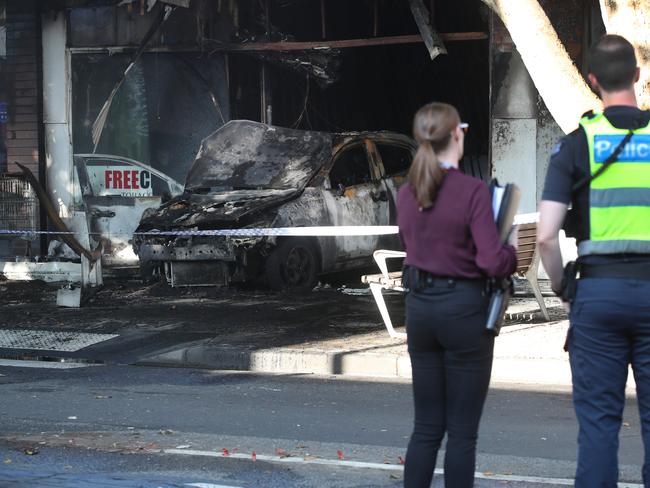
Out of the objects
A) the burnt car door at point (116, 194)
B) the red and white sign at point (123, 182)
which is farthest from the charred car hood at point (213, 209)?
the red and white sign at point (123, 182)

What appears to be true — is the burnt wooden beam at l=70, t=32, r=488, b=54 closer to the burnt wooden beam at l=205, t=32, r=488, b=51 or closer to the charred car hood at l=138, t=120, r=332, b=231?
the burnt wooden beam at l=205, t=32, r=488, b=51

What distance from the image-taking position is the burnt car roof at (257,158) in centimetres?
1377

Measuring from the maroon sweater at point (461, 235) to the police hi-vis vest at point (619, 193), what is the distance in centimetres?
34

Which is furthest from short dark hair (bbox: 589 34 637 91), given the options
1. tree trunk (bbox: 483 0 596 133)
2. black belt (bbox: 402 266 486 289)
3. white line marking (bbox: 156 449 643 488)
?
tree trunk (bbox: 483 0 596 133)

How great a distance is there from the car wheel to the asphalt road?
12.6ft

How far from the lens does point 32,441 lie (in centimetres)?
662

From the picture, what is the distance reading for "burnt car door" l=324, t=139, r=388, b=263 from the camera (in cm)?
1379

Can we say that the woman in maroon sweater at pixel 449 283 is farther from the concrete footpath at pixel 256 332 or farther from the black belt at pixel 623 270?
the concrete footpath at pixel 256 332

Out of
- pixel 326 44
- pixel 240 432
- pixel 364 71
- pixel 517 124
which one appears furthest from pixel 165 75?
pixel 240 432

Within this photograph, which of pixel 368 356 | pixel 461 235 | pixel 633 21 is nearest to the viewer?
pixel 461 235

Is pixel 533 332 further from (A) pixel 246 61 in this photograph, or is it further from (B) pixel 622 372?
(A) pixel 246 61

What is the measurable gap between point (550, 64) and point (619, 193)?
5125 millimetres

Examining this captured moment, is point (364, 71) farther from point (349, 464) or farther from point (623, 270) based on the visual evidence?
point (623, 270)

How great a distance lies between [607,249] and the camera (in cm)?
408
